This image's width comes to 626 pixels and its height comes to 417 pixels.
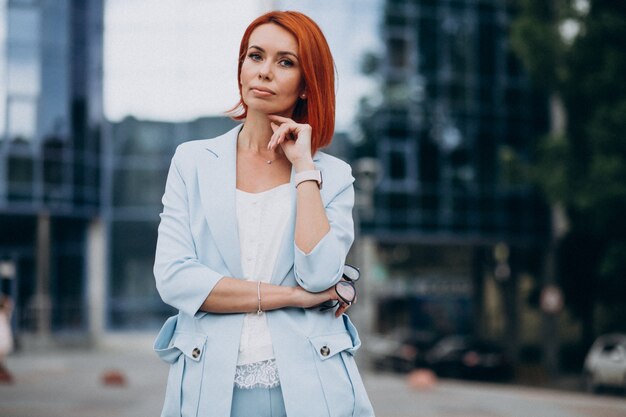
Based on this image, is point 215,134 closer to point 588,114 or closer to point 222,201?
point 588,114

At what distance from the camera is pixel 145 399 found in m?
15.7

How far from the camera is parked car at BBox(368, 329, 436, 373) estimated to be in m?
29.6

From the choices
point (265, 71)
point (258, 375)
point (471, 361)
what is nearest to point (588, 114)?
point (471, 361)

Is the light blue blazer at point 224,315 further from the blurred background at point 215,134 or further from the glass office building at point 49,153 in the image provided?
the glass office building at point 49,153

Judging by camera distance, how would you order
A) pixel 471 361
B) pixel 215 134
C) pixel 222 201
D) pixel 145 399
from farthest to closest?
pixel 215 134
pixel 471 361
pixel 145 399
pixel 222 201

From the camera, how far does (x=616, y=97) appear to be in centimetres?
2320

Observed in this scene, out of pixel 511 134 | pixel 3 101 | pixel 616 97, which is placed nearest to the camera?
pixel 616 97

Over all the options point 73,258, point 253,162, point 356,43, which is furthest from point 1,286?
point 253,162

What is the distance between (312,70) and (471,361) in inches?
1050

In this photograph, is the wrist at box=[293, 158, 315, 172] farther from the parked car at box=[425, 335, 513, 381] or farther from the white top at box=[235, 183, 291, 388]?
the parked car at box=[425, 335, 513, 381]

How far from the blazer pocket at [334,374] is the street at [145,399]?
444 inches

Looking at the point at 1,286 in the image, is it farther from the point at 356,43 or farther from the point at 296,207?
the point at 296,207

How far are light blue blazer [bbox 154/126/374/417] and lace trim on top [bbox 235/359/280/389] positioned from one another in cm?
4

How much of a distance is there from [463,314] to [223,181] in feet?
124
